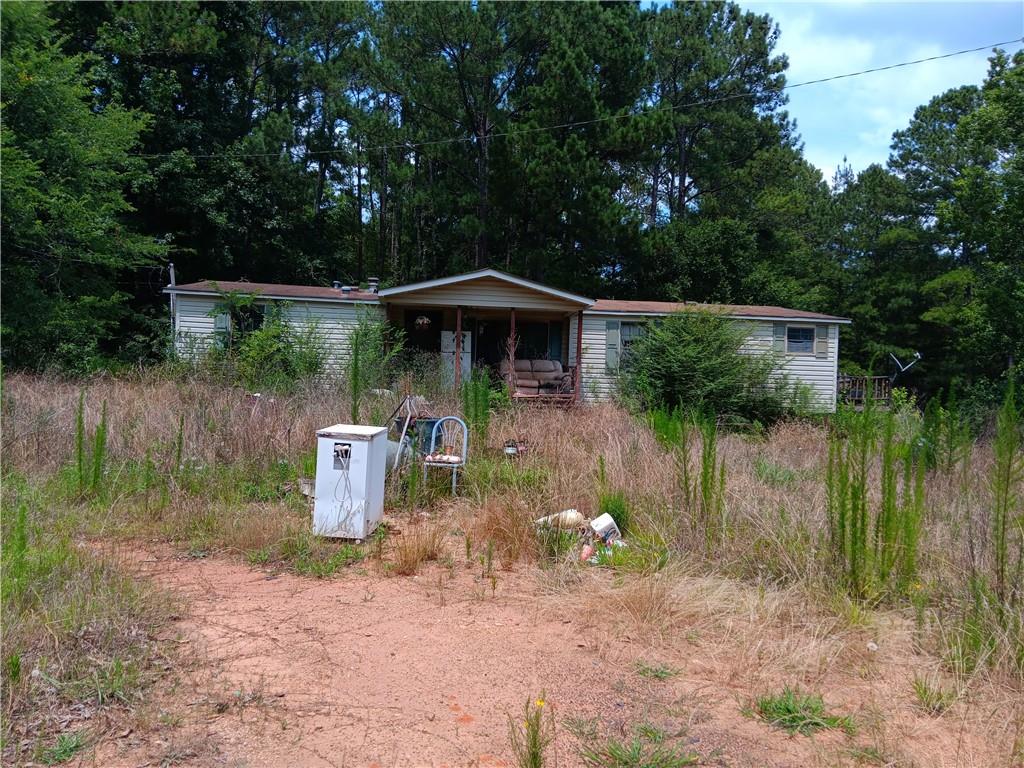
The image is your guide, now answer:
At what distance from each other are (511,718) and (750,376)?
1306 cm

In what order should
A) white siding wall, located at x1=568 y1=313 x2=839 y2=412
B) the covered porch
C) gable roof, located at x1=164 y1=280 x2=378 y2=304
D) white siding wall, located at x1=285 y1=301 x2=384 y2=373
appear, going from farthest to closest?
white siding wall, located at x1=568 y1=313 x2=839 y2=412 < gable roof, located at x1=164 y1=280 x2=378 y2=304 < the covered porch < white siding wall, located at x1=285 y1=301 x2=384 y2=373

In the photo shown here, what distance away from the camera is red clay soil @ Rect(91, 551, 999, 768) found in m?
2.46

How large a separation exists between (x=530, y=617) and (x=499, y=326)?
52.7 feet

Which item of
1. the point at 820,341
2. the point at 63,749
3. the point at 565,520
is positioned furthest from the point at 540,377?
the point at 63,749

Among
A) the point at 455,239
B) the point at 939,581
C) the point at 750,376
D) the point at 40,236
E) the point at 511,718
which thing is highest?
the point at 455,239

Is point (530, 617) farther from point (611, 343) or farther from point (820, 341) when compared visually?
point (820, 341)

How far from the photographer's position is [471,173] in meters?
24.7

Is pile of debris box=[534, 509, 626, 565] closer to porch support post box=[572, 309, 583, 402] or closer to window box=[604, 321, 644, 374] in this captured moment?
porch support post box=[572, 309, 583, 402]

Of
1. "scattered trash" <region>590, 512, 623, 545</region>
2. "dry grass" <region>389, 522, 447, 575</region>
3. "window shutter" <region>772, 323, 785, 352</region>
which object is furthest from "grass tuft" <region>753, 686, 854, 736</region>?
"window shutter" <region>772, 323, 785, 352</region>

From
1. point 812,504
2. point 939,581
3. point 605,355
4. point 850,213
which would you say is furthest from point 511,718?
point 850,213

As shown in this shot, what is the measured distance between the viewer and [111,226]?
1622cm

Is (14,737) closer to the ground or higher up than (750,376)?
closer to the ground

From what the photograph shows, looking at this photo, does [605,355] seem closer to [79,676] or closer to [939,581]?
[939,581]

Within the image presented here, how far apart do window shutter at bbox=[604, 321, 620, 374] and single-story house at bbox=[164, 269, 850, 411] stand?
0.02 meters
